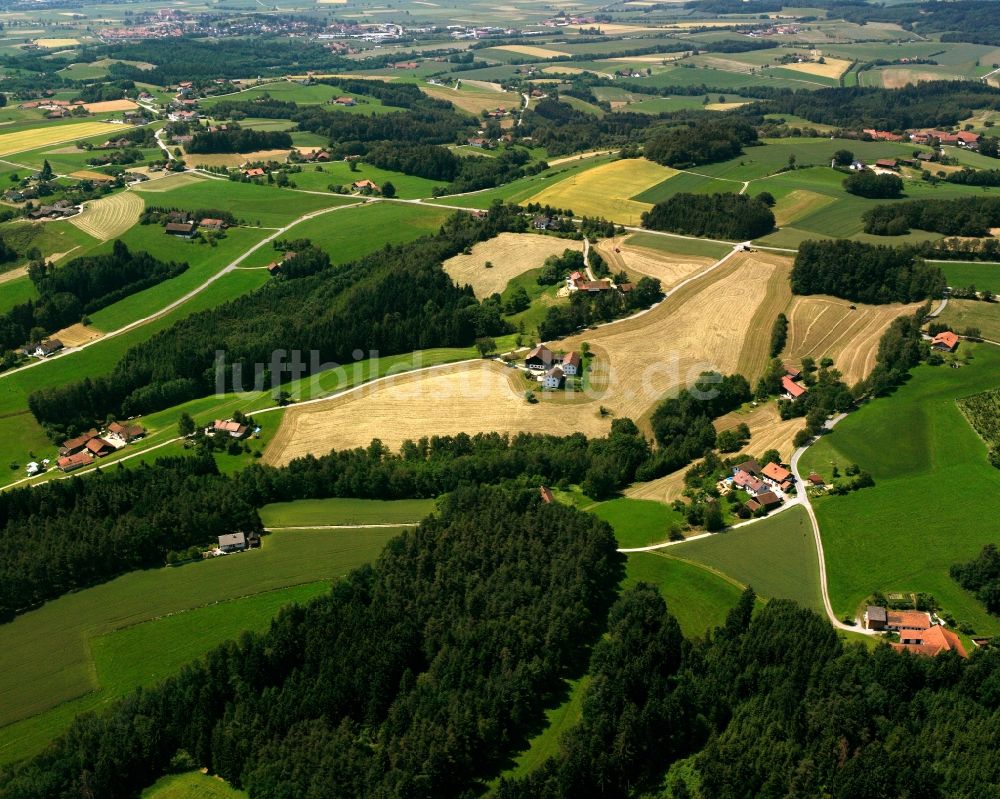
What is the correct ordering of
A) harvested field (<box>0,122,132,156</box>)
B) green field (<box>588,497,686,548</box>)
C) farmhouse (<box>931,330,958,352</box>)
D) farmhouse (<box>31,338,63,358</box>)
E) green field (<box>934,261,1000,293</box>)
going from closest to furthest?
green field (<box>588,497,686,548</box>)
farmhouse (<box>931,330,958,352</box>)
farmhouse (<box>31,338,63,358</box>)
green field (<box>934,261,1000,293</box>)
harvested field (<box>0,122,132,156</box>)

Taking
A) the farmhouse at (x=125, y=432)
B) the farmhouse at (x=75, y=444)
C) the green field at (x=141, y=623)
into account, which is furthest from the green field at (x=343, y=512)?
the farmhouse at (x=75, y=444)

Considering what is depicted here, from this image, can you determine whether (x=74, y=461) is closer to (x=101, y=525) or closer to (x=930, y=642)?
(x=101, y=525)

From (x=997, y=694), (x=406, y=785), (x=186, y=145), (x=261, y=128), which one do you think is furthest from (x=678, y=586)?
(x=261, y=128)

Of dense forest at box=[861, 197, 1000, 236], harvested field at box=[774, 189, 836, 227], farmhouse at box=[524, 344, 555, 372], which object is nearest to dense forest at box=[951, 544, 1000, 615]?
farmhouse at box=[524, 344, 555, 372]

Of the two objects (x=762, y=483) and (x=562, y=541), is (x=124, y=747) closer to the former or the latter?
(x=562, y=541)

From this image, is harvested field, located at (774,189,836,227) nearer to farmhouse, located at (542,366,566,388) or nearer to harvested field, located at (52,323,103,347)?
farmhouse, located at (542,366,566,388)

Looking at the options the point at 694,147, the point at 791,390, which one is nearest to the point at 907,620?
the point at 791,390
